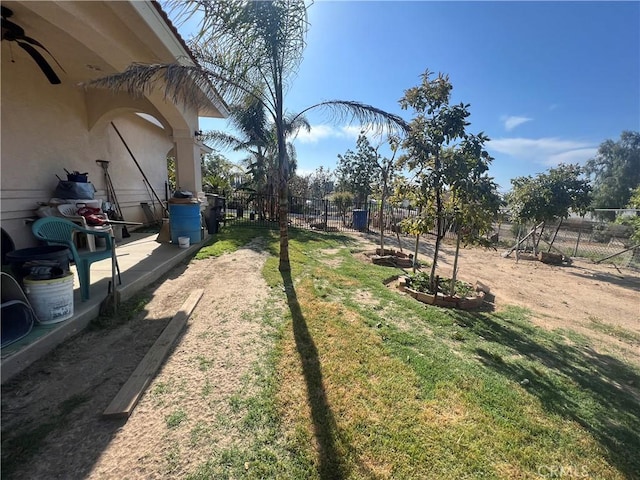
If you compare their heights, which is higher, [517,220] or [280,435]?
[517,220]

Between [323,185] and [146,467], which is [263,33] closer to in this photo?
[146,467]

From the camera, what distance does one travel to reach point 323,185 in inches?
1267

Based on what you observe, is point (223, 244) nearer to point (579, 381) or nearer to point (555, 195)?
point (579, 381)

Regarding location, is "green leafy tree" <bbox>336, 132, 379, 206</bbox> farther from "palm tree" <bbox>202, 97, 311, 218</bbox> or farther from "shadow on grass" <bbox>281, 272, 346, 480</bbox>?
"shadow on grass" <bbox>281, 272, 346, 480</bbox>

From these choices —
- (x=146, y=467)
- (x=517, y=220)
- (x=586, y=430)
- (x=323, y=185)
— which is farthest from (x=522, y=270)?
(x=323, y=185)

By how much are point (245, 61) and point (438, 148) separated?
360 cm

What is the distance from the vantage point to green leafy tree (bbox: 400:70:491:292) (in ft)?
14.5

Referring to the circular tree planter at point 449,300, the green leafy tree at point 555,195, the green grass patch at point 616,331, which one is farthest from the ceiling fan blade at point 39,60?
the green leafy tree at point 555,195

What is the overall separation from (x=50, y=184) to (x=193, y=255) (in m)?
2.91

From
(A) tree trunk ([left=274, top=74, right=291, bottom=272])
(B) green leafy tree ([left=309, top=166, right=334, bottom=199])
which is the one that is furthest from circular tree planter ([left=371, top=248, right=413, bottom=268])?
(B) green leafy tree ([left=309, top=166, right=334, bottom=199])

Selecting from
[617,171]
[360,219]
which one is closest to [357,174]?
[360,219]

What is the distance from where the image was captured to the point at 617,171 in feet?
86.0

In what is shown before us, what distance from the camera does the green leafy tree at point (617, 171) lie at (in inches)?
1001

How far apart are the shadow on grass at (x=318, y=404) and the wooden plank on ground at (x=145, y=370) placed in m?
1.35
